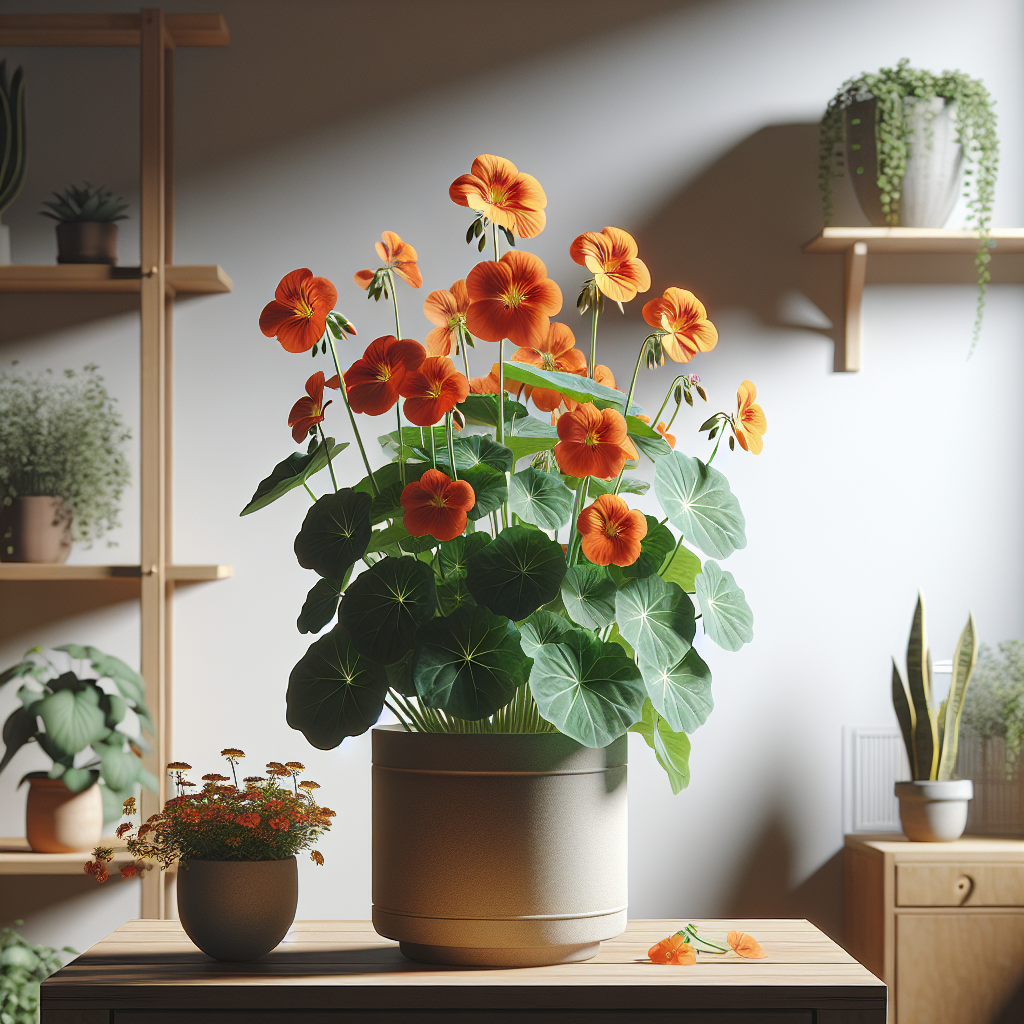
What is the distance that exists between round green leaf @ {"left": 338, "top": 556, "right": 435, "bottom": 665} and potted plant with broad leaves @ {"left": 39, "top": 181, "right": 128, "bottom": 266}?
64.7 inches

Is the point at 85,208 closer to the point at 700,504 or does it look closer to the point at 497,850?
the point at 700,504

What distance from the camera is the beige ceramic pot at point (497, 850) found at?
997mm

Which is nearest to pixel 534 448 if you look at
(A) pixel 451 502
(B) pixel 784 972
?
(A) pixel 451 502

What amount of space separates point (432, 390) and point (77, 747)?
148cm

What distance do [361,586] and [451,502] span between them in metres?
0.12

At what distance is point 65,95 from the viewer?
8.22 feet

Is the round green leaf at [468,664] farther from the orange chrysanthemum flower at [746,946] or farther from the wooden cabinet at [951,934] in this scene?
the wooden cabinet at [951,934]

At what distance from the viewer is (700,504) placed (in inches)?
44.7

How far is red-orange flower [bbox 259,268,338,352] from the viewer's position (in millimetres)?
1023

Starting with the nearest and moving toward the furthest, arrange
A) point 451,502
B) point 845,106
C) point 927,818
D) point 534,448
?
point 451,502, point 534,448, point 927,818, point 845,106

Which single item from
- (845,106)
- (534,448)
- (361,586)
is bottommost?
(361,586)

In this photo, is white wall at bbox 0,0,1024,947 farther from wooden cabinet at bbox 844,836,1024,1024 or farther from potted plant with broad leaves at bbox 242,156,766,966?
potted plant with broad leaves at bbox 242,156,766,966

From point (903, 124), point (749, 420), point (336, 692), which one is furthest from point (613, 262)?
point (903, 124)

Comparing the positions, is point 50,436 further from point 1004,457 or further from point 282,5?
point 1004,457
